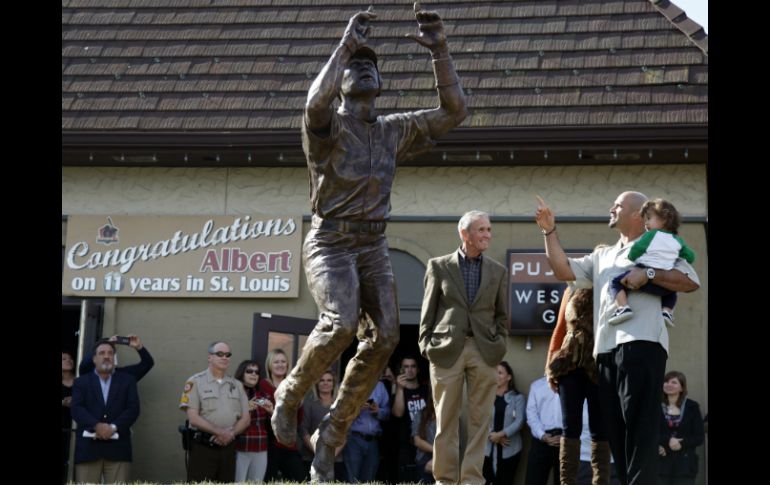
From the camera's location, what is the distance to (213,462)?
43.6 feet

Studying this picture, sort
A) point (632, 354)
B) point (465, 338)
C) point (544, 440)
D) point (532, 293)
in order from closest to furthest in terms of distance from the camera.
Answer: point (632, 354), point (465, 338), point (544, 440), point (532, 293)

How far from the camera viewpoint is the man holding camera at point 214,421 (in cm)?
1324

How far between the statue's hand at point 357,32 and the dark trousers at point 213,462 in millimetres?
6144

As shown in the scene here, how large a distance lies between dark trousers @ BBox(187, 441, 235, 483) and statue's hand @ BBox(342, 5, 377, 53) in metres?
6.14

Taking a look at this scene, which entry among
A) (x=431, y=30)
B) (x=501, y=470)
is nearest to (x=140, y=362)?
(x=501, y=470)

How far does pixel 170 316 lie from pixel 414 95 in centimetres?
410

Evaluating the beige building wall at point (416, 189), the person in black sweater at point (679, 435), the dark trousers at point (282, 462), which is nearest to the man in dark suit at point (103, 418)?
the dark trousers at point (282, 462)

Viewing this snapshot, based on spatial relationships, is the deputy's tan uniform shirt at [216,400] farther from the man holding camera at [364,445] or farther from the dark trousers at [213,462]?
the man holding camera at [364,445]

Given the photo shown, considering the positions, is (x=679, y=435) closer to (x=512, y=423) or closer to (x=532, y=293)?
(x=512, y=423)

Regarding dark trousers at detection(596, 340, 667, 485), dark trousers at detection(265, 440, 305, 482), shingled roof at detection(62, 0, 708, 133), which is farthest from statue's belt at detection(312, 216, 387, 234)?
shingled roof at detection(62, 0, 708, 133)

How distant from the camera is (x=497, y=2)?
58.4ft

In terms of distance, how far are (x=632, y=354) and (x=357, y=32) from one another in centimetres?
270
